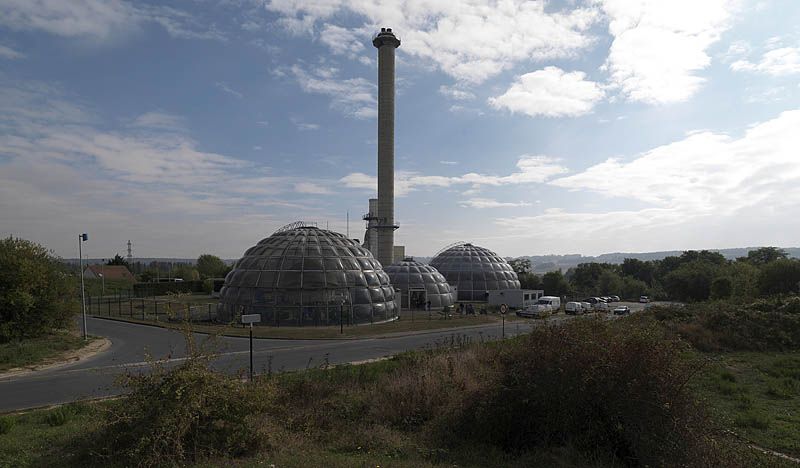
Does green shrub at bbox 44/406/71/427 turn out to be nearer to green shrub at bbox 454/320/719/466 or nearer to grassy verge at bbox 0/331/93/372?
green shrub at bbox 454/320/719/466

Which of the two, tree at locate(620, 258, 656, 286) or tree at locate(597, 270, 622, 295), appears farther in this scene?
tree at locate(620, 258, 656, 286)

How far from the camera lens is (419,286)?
1972 inches

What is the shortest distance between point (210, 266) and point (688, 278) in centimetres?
7949

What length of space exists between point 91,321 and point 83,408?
101 ft

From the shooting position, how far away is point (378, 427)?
10.4m

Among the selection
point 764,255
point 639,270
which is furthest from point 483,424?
point 639,270

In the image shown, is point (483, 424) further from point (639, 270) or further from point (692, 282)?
point (639, 270)

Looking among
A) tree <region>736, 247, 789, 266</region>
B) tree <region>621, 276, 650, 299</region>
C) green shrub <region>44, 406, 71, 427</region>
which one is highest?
tree <region>736, 247, 789, 266</region>

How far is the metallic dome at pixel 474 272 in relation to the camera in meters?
59.8

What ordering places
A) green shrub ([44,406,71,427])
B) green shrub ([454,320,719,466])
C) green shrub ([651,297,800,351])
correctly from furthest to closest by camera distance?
green shrub ([651,297,800,351]) → green shrub ([44,406,71,427]) → green shrub ([454,320,719,466])

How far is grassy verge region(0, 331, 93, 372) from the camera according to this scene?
2091 cm

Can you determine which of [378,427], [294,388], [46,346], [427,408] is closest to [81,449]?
[294,388]

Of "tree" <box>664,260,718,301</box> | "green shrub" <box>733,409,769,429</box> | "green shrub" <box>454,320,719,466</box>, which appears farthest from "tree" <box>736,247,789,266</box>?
"green shrub" <box>454,320,719,466</box>

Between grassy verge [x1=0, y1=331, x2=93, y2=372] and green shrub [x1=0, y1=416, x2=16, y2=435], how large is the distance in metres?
11.2
